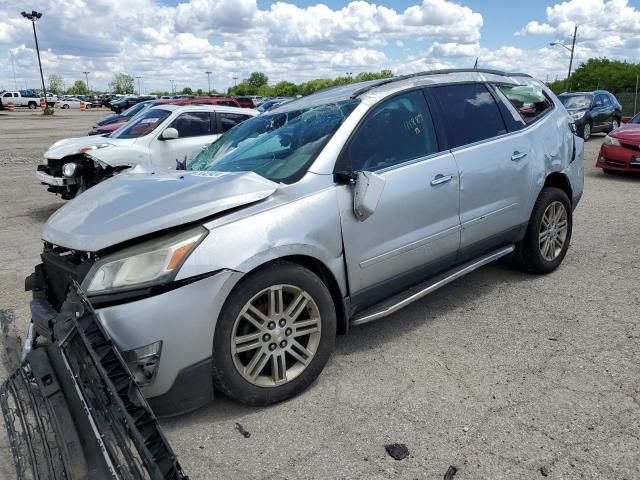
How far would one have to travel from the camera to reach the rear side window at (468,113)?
3.83m

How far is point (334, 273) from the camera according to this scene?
3.06m

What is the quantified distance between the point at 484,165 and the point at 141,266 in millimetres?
2546

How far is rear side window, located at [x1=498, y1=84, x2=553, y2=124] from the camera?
4465mm

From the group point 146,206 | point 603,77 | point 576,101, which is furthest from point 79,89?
point 146,206

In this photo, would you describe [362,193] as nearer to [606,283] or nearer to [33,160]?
[606,283]

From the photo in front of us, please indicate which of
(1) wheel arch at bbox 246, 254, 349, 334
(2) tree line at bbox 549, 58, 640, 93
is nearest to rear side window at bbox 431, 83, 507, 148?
(1) wheel arch at bbox 246, 254, 349, 334

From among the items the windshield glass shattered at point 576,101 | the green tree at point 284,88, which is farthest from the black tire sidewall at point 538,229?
the green tree at point 284,88

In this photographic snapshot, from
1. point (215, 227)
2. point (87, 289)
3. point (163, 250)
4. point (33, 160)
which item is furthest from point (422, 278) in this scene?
point (33, 160)

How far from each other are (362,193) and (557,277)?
8.23ft

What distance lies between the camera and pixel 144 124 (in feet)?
28.8

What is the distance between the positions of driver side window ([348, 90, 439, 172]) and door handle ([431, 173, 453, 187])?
18 cm

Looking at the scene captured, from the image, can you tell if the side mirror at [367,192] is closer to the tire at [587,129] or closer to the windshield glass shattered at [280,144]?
the windshield glass shattered at [280,144]

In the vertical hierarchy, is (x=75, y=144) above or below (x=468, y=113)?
below

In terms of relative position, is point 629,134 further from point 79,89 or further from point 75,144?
point 79,89
